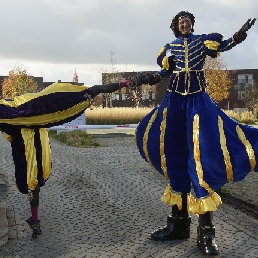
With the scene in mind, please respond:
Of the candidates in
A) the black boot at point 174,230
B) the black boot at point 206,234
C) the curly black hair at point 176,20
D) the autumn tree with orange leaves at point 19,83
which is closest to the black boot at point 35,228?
the black boot at point 174,230

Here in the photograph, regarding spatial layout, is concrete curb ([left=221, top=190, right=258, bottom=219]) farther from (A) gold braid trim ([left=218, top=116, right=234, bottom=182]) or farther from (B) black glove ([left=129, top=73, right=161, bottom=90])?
(B) black glove ([left=129, top=73, right=161, bottom=90])

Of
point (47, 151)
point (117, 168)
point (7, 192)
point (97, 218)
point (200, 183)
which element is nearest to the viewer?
point (200, 183)

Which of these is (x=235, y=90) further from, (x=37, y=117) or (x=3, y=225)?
(x=37, y=117)

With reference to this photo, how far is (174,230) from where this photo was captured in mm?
4562

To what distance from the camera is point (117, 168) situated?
901 cm

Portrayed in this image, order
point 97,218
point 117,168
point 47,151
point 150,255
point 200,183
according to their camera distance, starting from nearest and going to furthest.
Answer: point 200,183 → point 150,255 → point 47,151 → point 97,218 → point 117,168

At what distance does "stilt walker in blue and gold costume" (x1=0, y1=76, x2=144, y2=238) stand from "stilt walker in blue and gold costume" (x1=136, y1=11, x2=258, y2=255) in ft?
1.55

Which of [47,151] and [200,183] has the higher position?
[47,151]

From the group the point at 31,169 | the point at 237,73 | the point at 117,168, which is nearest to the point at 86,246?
the point at 31,169

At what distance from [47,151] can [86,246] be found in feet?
3.79

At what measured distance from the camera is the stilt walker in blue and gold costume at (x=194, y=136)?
382 centimetres

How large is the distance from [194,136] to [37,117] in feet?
5.53

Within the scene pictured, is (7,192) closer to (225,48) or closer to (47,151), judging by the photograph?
(47,151)

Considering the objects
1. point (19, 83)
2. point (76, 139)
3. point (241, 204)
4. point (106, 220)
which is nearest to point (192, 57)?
point (106, 220)
